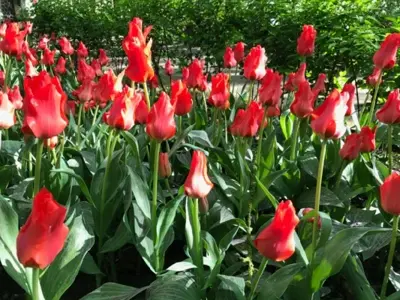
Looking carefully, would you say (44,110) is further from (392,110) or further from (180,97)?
(392,110)

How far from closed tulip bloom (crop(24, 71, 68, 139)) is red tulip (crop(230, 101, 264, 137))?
746 millimetres

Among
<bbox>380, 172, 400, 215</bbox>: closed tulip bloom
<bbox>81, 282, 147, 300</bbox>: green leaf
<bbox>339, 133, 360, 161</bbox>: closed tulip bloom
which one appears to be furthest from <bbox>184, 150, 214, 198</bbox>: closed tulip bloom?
<bbox>339, 133, 360, 161</bbox>: closed tulip bloom

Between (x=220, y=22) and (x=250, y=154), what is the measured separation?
2.59 metres

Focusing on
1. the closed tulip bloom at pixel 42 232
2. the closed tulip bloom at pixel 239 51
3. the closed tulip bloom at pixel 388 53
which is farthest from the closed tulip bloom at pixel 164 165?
the closed tulip bloom at pixel 239 51

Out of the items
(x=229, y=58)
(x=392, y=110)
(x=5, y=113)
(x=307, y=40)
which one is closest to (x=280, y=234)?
(x=392, y=110)

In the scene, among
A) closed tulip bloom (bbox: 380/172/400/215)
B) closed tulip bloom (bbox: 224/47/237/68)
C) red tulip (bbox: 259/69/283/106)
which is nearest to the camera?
closed tulip bloom (bbox: 380/172/400/215)

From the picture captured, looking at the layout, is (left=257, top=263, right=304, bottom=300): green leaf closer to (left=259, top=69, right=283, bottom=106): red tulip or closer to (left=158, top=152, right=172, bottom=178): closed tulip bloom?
(left=158, top=152, right=172, bottom=178): closed tulip bloom

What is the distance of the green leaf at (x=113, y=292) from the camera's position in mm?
1514

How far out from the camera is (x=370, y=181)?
228 centimetres

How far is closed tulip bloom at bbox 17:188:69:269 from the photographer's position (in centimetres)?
100

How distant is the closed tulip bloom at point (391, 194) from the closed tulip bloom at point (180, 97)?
773 millimetres

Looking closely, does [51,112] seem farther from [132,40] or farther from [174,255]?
[174,255]

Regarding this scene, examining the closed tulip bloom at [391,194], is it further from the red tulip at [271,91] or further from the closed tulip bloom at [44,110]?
the red tulip at [271,91]

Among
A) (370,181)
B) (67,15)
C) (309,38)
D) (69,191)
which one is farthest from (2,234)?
(67,15)
